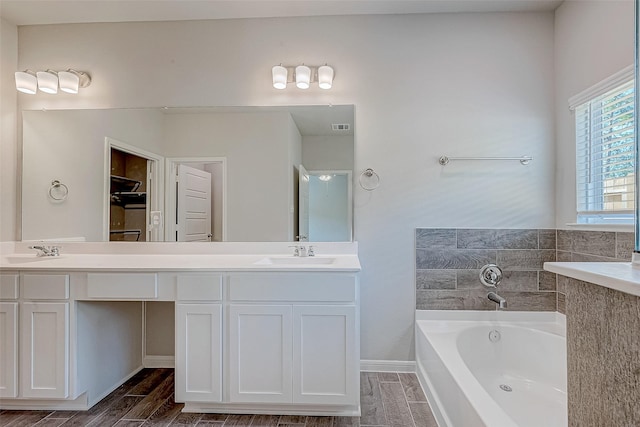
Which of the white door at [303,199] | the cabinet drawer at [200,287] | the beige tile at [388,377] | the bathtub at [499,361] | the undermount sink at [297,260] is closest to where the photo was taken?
the bathtub at [499,361]

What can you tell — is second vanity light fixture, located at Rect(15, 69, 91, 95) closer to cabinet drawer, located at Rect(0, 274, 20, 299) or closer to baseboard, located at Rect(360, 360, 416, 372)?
cabinet drawer, located at Rect(0, 274, 20, 299)

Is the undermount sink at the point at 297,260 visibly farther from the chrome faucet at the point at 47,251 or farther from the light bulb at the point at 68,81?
the light bulb at the point at 68,81

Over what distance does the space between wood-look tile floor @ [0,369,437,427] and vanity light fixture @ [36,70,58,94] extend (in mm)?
2230

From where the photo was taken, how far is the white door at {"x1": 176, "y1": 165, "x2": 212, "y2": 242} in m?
2.52

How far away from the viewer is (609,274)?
712 mm

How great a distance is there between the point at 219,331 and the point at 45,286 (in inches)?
42.3

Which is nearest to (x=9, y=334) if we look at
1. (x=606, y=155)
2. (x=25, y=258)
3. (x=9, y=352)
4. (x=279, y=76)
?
(x=9, y=352)

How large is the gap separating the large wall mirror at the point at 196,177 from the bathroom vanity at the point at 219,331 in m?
0.60

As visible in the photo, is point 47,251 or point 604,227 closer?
point 604,227

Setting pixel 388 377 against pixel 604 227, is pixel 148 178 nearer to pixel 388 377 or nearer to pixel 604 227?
pixel 388 377

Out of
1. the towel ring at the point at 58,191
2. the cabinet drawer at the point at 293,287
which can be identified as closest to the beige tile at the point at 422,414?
the cabinet drawer at the point at 293,287

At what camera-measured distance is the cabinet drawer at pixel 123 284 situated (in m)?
1.98

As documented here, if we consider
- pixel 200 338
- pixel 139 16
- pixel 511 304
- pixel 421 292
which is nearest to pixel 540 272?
pixel 511 304

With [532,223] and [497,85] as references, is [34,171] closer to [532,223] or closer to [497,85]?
[497,85]
